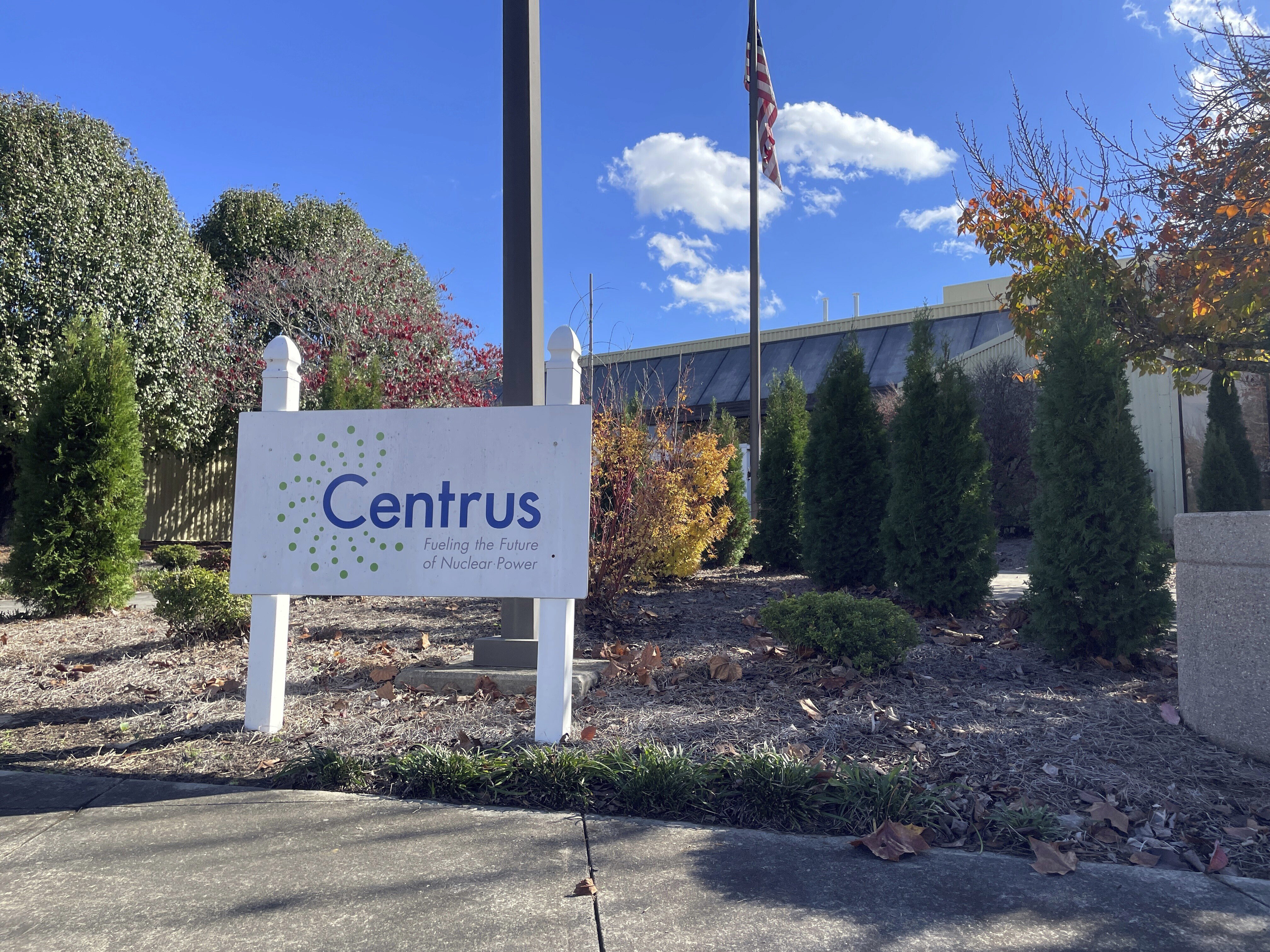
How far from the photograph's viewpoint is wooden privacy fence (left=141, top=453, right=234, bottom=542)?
19406 millimetres

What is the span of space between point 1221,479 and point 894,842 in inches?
515

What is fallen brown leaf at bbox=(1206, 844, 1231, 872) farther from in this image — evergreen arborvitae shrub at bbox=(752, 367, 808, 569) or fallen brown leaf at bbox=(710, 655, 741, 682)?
evergreen arborvitae shrub at bbox=(752, 367, 808, 569)

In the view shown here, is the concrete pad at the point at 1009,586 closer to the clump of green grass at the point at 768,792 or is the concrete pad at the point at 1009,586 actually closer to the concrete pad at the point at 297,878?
the clump of green grass at the point at 768,792

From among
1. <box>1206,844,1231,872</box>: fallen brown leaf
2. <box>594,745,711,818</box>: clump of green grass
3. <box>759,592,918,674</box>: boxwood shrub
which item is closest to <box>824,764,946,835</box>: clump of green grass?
<box>594,745,711,818</box>: clump of green grass

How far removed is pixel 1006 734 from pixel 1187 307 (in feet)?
14.3

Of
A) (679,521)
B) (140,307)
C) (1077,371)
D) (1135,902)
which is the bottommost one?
(1135,902)

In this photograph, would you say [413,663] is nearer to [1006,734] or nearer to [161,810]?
→ [161,810]

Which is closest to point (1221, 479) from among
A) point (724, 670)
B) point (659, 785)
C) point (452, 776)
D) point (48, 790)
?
point (724, 670)

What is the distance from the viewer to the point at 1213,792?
126 inches

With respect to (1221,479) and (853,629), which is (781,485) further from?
(1221,479)

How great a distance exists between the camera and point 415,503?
4.00 m

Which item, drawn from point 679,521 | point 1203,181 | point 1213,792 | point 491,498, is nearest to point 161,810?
point 491,498

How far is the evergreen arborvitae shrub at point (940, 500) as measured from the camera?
6.75 m

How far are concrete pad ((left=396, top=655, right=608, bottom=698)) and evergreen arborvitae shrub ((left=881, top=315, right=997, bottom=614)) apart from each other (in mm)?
3400
